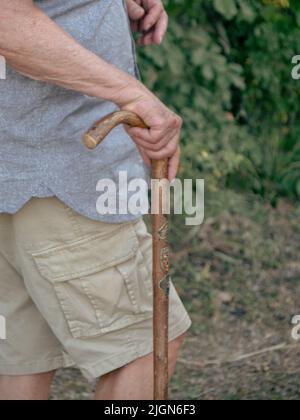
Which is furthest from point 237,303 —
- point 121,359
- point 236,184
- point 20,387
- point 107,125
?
point 107,125

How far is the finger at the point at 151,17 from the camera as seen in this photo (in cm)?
266

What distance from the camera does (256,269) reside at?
464 centimetres

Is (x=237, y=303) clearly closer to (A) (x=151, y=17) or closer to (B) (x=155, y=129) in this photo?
(A) (x=151, y=17)

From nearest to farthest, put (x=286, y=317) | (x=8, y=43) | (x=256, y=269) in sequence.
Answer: (x=8, y=43) < (x=286, y=317) < (x=256, y=269)

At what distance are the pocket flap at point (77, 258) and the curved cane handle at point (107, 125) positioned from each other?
1.04ft

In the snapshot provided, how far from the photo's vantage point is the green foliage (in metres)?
4.67

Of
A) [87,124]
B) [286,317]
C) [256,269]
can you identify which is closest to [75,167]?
[87,124]

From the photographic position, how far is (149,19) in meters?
2.66

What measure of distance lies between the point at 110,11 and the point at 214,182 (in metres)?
2.79

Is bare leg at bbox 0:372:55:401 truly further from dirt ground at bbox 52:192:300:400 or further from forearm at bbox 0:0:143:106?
dirt ground at bbox 52:192:300:400

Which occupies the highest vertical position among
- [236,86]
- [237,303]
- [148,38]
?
[148,38]

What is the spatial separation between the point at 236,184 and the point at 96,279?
3.11 meters
